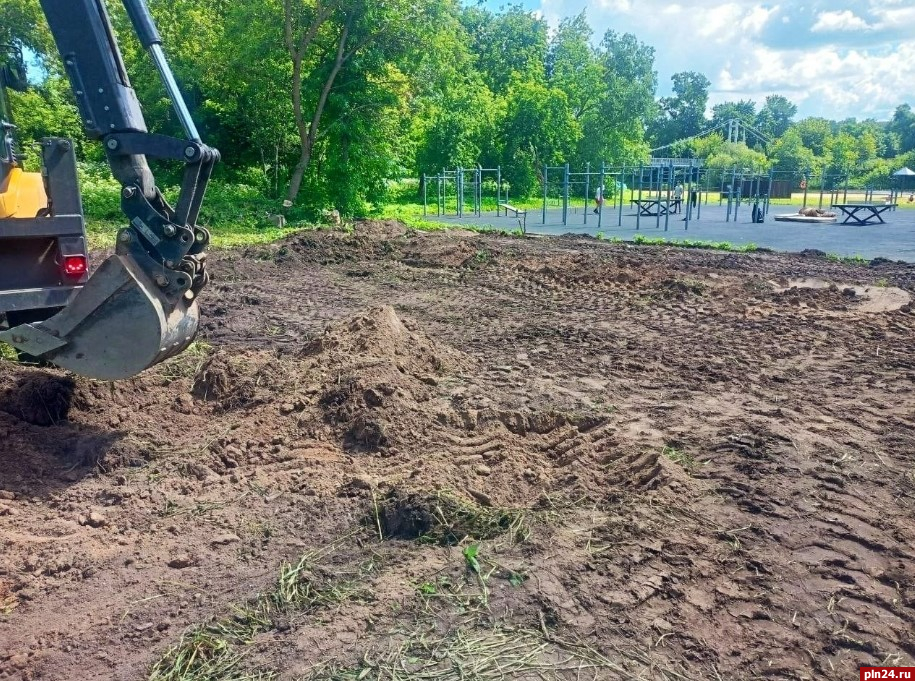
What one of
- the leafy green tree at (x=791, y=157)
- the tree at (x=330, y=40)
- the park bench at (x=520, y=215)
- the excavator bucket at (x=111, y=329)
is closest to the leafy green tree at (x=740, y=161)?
the leafy green tree at (x=791, y=157)

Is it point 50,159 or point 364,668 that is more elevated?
point 50,159

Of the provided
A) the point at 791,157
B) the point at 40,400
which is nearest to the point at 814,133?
the point at 791,157

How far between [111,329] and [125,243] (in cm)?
61

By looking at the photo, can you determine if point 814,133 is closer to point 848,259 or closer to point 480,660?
point 848,259

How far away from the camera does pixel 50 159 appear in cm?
546

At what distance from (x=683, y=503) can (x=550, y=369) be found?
326 centimetres

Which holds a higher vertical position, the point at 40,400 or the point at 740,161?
the point at 740,161

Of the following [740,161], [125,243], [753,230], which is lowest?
[753,230]

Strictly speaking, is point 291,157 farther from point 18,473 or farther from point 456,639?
point 456,639

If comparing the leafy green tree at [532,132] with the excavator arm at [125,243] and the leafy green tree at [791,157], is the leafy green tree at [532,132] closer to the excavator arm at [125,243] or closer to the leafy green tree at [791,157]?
the leafy green tree at [791,157]

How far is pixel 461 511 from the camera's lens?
447cm

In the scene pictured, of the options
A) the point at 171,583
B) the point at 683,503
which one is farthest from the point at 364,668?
the point at 683,503

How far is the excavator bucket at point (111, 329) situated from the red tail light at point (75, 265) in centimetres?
83

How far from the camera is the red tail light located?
566cm
